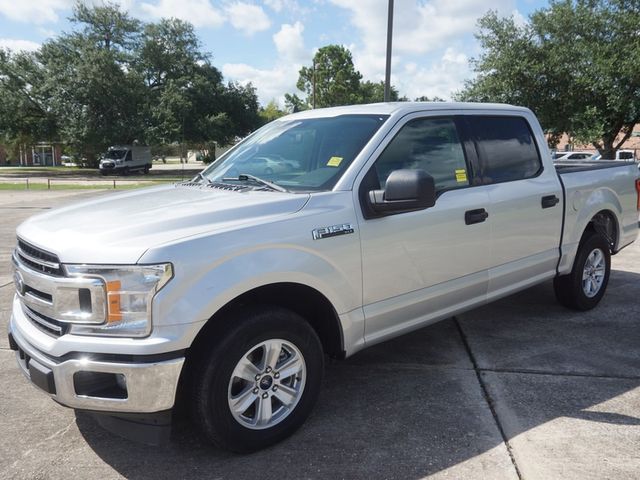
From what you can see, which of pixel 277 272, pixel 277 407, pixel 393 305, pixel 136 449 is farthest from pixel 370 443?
pixel 136 449

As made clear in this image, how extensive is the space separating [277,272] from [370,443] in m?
1.14

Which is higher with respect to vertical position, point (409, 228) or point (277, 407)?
point (409, 228)

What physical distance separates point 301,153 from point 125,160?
140 ft

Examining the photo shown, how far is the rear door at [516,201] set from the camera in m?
4.23

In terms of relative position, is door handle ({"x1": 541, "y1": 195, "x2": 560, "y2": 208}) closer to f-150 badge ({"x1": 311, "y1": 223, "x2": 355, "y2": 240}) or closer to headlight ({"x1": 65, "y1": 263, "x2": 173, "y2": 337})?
f-150 badge ({"x1": 311, "y1": 223, "x2": 355, "y2": 240})

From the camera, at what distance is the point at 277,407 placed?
316cm

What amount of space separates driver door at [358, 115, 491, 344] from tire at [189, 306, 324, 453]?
0.53 metres

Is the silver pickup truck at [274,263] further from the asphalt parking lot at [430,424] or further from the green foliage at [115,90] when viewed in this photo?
the green foliage at [115,90]

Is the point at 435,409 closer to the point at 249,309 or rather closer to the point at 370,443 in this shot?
the point at 370,443

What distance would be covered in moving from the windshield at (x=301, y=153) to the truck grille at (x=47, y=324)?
1.49m

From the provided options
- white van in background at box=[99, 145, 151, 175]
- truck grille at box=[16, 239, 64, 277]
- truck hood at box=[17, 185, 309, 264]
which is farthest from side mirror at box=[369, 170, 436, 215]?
white van in background at box=[99, 145, 151, 175]

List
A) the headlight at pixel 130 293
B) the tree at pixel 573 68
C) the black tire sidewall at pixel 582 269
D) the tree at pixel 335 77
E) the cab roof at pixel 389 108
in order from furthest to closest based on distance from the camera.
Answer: the tree at pixel 335 77, the tree at pixel 573 68, the black tire sidewall at pixel 582 269, the cab roof at pixel 389 108, the headlight at pixel 130 293

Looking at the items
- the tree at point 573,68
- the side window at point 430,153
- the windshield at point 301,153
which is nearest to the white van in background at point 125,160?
the tree at point 573,68

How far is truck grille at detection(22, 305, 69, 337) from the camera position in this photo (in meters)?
2.69
